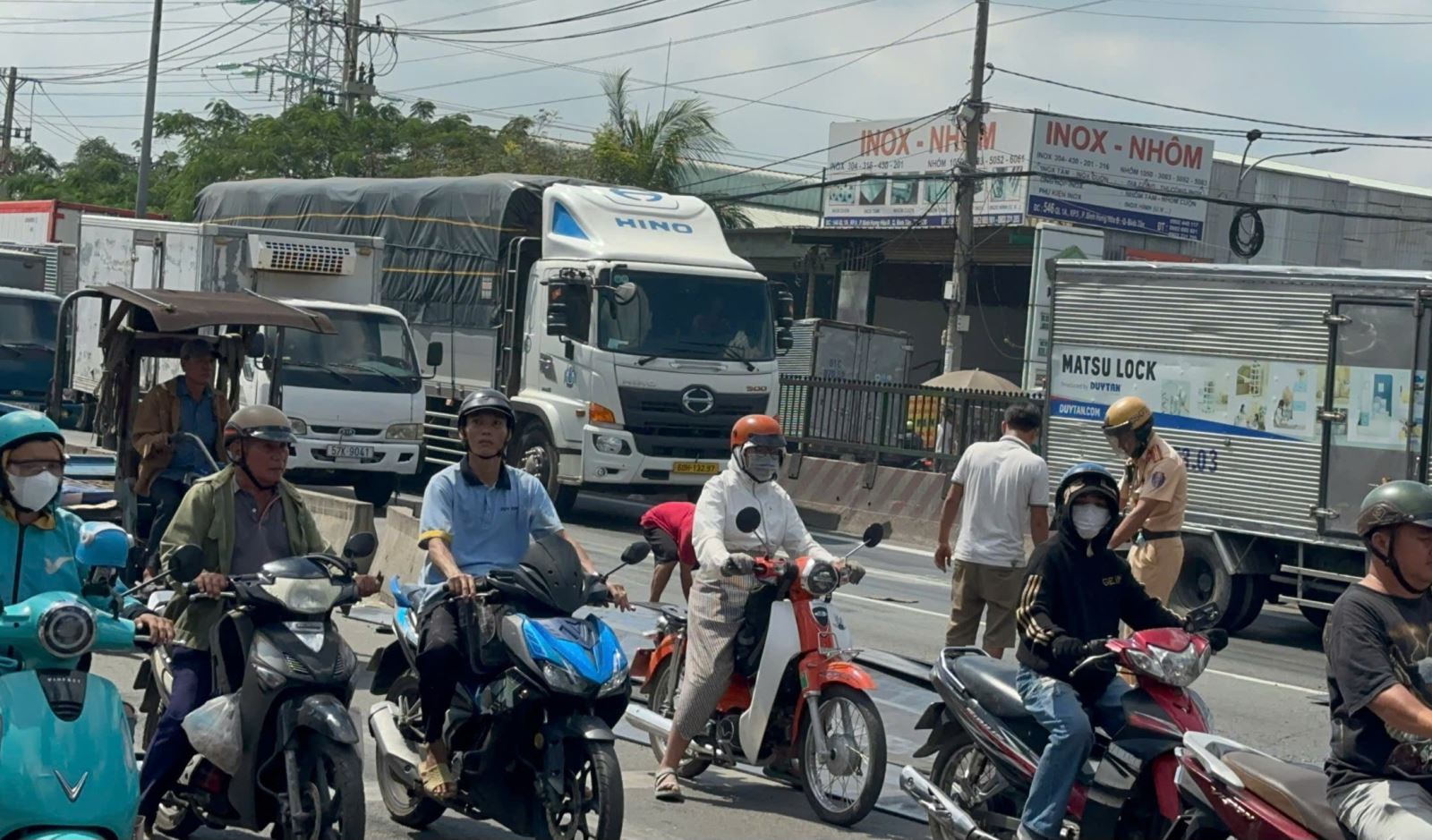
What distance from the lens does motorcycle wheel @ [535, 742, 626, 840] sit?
5.81 metres

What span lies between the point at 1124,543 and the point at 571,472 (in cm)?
924

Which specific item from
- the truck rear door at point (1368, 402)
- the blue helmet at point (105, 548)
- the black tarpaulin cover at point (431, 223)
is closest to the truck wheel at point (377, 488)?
the black tarpaulin cover at point (431, 223)

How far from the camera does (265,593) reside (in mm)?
5641

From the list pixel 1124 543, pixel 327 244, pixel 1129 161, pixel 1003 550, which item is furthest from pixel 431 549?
pixel 1129 161

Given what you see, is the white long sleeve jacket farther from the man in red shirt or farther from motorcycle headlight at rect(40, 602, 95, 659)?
motorcycle headlight at rect(40, 602, 95, 659)

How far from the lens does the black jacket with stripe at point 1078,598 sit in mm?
6129

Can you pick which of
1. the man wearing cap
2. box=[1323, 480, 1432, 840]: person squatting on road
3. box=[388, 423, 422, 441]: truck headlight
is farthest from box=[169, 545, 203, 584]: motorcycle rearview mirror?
box=[388, 423, 422, 441]: truck headlight

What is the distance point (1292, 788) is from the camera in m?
4.95

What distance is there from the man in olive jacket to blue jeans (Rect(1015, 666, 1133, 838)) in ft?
7.56

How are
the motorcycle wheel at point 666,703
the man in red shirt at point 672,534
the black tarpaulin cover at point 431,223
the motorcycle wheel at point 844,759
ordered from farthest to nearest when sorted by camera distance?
1. the black tarpaulin cover at point 431,223
2. the man in red shirt at point 672,534
3. the motorcycle wheel at point 666,703
4. the motorcycle wheel at point 844,759

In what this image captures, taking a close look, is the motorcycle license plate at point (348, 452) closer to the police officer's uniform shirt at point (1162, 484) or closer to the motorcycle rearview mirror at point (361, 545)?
the police officer's uniform shirt at point (1162, 484)

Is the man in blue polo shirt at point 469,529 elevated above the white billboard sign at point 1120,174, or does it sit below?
below

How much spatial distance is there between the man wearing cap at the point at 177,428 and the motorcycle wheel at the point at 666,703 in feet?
10.3

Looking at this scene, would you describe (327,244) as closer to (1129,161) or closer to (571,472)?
(571,472)
